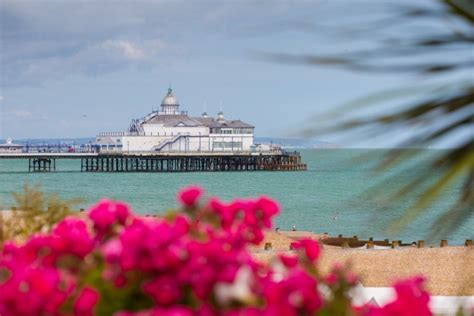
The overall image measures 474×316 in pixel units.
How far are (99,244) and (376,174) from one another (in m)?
1.18

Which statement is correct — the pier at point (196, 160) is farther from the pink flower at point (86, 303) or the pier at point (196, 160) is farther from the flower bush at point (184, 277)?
the pink flower at point (86, 303)

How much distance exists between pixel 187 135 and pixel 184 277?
120 metres

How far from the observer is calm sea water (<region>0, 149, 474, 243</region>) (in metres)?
1.88

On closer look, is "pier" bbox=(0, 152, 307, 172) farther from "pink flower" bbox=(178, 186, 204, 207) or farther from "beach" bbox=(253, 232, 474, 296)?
"pink flower" bbox=(178, 186, 204, 207)

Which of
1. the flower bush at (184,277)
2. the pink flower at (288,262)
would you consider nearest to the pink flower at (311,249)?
the flower bush at (184,277)

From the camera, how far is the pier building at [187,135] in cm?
12212

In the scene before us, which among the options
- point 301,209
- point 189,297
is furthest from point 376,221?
point 301,209

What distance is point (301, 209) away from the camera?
58656 millimetres

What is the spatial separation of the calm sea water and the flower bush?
Result: 0.91 feet

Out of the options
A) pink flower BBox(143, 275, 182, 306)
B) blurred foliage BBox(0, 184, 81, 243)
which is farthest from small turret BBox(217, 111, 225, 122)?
pink flower BBox(143, 275, 182, 306)

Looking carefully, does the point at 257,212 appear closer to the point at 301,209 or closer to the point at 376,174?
the point at 376,174

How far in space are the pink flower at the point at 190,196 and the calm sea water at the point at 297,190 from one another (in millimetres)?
812

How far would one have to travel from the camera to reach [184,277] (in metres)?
2.19

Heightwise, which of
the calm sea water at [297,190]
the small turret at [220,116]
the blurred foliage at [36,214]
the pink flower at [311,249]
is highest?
the small turret at [220,116]
